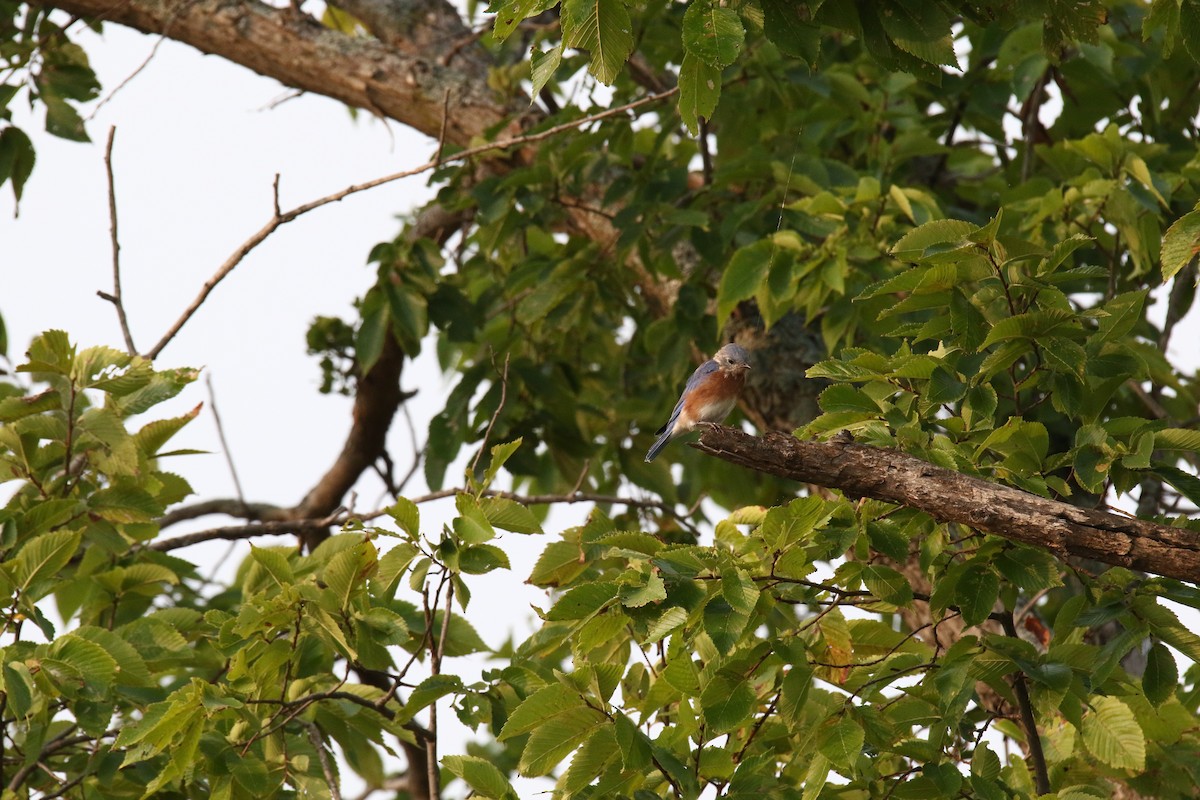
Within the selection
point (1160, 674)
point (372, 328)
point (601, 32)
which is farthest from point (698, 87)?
point (372, 328)

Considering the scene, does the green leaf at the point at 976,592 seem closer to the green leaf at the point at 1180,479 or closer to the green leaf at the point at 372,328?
the green leaf at the point at 1180,479

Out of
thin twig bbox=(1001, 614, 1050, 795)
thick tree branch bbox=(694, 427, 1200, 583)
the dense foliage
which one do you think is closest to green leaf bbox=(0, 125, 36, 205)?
the dense foliage

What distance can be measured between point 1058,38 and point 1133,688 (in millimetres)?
1812

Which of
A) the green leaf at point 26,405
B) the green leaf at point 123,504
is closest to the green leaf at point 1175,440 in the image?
the green leaf at point 123,504

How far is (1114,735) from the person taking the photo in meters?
3.29

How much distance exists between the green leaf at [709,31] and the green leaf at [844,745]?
5.30 ft

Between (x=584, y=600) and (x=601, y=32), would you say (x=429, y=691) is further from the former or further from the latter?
(x=601, y=32)

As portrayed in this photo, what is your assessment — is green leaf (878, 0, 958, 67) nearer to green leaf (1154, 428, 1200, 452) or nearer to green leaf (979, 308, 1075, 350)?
green leaf (979, 308, 1075, 350)

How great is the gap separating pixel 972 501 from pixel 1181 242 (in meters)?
0.83

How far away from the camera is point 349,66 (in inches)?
268

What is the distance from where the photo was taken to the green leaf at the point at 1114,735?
127 inches

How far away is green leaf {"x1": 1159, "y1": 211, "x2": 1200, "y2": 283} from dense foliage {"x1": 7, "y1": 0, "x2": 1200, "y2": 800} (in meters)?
0.01

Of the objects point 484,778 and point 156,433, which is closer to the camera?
point 484,778

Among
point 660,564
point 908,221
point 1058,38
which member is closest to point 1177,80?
point 908,221
